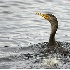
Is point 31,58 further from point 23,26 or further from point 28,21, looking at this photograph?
point 28,21

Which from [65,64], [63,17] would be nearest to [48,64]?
[65,64]

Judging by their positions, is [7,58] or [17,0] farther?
[17,0]

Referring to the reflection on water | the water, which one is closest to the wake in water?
the water

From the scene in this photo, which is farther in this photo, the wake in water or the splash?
the splash

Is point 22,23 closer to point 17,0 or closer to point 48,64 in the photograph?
point 17,0

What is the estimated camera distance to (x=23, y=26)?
14609mm

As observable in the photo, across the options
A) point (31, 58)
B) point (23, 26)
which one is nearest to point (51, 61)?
point (31, 58)

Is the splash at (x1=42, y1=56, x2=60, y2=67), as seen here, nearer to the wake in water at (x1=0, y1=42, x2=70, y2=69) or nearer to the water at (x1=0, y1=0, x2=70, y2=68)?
the wake in water at (x1=0, y1=42, x2=70, y2=69)

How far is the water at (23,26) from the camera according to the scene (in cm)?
1166

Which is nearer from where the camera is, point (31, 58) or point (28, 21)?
point (31, 58)

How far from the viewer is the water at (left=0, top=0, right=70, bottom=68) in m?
11.7

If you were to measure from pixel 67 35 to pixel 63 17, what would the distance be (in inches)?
80.6

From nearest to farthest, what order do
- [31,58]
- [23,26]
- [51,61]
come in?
[51,61], [31,58], [23,26]

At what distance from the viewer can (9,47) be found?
1243 cm
